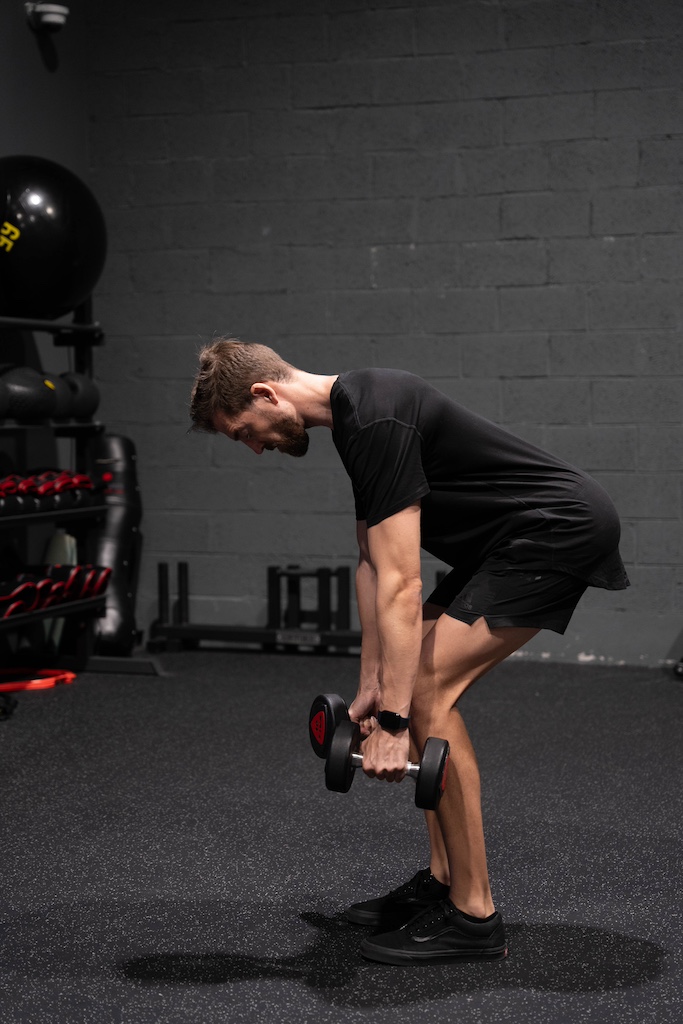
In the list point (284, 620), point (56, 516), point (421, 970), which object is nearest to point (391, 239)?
point (284, 620)

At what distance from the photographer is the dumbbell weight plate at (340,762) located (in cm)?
202

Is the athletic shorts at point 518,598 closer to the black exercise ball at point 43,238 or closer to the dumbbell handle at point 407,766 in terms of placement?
the dumbbell handle at point 407,766

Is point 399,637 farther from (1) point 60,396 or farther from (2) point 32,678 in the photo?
(2) point 32,678

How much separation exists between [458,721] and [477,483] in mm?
457

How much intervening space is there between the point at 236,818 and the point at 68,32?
405 cm

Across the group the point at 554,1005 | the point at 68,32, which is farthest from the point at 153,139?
the point at 554,1005

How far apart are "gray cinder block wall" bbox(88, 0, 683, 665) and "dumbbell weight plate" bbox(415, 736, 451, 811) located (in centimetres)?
326

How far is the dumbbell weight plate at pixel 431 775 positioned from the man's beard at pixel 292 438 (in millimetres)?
591

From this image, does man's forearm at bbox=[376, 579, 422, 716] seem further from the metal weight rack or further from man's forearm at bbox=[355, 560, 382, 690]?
the metal weight rack

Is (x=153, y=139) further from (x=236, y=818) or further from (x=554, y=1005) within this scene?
(x=554, y=1005)

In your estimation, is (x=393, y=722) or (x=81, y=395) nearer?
(x=393, y=722)

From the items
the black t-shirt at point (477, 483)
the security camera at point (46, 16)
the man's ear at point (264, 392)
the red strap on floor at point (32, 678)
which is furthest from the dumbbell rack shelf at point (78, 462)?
the black t-shirt at point (477, 483)

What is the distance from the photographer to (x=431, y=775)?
1.99 metres

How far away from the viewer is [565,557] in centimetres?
217
